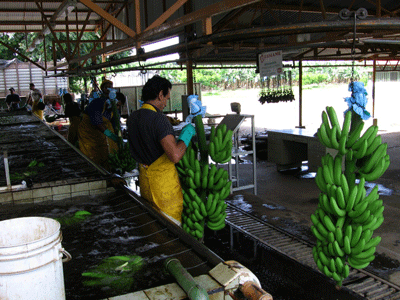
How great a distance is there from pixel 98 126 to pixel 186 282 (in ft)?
16.9

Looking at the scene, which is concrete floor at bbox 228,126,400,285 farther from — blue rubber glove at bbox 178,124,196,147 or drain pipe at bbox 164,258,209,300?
drain pipe at bbox 164,258,209,300

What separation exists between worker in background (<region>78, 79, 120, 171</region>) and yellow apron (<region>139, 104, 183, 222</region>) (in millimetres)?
3143

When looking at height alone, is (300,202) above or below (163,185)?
below

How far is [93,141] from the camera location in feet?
22.8

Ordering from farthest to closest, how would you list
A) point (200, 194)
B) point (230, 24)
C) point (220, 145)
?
1. point (230, 24)
2. point (200, 194)
3. point (220, 145)

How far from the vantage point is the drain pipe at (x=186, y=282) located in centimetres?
157

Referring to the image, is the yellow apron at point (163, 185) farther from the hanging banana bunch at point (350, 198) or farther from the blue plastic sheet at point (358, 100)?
the blue plastic sheet at point (358, 100)

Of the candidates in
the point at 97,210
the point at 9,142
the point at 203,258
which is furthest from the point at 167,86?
the point at 9,142

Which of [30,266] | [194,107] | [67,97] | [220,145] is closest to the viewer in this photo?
[30,266]

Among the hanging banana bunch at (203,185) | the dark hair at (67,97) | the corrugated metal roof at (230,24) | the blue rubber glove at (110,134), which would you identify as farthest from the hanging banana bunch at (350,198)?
the dark hair at (67,97)

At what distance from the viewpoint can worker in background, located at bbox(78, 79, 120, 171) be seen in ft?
21.2

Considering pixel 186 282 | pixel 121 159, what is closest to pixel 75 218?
pixel 186 282

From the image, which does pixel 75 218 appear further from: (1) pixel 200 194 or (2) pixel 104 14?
(2) pixel 104 14

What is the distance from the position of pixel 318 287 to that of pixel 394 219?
2.93 metres
